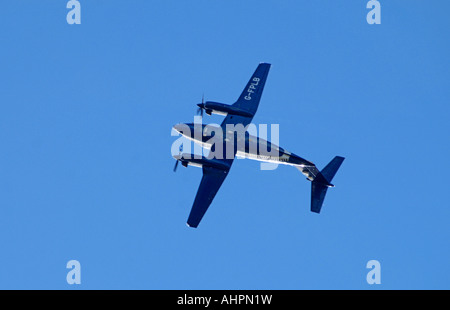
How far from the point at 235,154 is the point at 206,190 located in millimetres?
6725

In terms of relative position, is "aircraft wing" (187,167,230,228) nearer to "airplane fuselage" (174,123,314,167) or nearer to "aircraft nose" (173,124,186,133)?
"airplane fuselage" (174,123,314,167)

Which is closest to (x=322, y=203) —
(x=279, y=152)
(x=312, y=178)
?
(x=312, y=178)

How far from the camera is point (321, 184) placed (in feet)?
276

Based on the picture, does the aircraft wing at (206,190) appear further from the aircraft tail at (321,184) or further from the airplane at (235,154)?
the aircraft tail at (321,184)

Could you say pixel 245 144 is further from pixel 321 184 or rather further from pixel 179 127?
pixel 321 184

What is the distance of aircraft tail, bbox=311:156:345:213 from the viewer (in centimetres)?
8356

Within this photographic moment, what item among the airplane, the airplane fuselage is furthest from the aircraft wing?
the airplane fuselage

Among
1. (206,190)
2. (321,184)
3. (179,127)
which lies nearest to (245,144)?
(206,190)

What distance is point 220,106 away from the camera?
281 ft

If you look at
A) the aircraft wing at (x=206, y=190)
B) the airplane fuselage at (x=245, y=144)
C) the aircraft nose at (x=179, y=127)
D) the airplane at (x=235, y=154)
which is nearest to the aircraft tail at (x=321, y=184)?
the airplane at (x=235, y=154)

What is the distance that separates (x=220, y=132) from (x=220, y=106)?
398 centimetres

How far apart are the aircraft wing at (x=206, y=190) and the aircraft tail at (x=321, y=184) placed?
12.3 metres

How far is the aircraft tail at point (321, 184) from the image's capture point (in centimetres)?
8356
